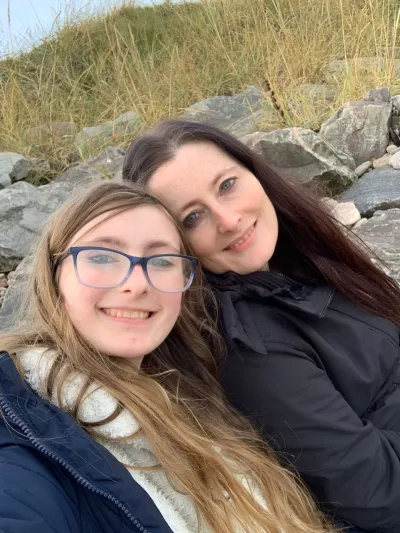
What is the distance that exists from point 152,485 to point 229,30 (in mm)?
7662

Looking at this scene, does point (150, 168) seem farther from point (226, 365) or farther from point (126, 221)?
point (226, 365)

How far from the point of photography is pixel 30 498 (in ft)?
3.60

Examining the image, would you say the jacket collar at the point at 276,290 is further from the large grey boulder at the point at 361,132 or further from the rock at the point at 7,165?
the rock at the point at 7,165

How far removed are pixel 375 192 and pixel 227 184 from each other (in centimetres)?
258

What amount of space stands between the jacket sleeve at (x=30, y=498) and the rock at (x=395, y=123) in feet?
15.9

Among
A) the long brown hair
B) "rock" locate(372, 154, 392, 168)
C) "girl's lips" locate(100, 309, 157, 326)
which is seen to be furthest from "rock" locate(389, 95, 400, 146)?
"girl's lips" locate(100, 309, 157, 326)

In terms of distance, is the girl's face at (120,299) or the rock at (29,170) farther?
the rock at (29,170)

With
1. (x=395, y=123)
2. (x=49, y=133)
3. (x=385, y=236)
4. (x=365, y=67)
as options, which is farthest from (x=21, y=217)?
(x=365, y=67)

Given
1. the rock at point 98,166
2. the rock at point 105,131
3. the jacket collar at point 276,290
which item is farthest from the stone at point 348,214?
the rock at point 105,131

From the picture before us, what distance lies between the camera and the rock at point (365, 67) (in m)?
5.91

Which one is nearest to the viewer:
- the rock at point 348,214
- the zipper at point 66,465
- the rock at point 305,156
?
the zipper at point 66,465

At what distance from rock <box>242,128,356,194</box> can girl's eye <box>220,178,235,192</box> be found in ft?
8.06

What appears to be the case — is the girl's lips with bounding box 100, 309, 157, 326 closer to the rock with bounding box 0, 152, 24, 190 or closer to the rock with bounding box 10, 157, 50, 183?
the rock with bounding box 0, 152, 24, 190

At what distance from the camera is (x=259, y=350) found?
5.71 feet
